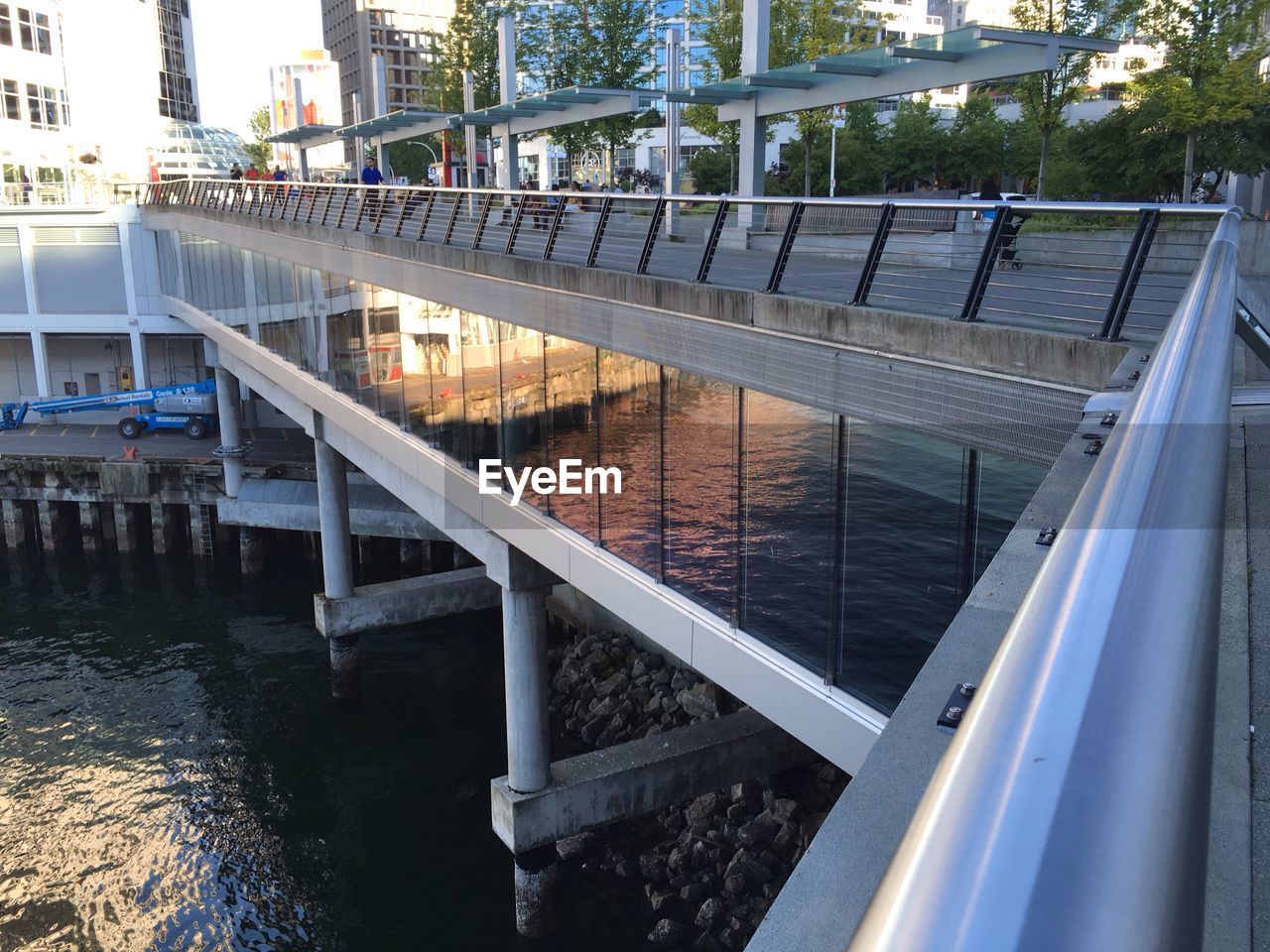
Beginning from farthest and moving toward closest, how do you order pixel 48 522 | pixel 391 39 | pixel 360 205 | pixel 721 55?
pixel 391 39 < pixel 48 522 < pixel 721 55 < pixel 360 205

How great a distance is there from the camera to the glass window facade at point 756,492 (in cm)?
920

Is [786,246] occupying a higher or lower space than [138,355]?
higher

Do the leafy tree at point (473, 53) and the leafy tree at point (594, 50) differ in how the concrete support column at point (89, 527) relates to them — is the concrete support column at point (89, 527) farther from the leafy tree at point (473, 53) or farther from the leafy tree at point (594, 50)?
the leafy tree at point (473, 53)

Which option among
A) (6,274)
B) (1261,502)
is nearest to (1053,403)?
(1261,502)

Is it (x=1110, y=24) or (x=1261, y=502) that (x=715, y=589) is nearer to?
(x=1261, y=502)

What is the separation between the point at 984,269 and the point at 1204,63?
2018 cm

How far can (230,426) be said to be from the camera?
1454 inches

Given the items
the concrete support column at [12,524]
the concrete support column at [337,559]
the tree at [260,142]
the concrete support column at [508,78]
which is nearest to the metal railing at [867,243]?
the concrete support column at [508,78]

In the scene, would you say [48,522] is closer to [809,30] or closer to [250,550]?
[250,550]

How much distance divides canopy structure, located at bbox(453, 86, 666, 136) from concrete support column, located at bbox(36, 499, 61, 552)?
829 inches

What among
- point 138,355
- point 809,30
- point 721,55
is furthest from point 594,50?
point 138,355

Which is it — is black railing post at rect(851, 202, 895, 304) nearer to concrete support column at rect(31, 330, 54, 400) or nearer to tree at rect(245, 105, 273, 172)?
concrete support column at rect(31, 330, 54, 400)

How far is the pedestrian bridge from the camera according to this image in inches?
31.5

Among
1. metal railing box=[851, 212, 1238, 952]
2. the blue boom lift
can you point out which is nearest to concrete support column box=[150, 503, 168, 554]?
the blue boom lift
